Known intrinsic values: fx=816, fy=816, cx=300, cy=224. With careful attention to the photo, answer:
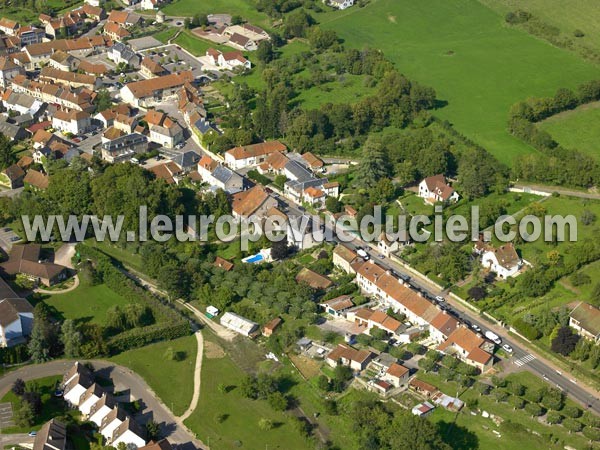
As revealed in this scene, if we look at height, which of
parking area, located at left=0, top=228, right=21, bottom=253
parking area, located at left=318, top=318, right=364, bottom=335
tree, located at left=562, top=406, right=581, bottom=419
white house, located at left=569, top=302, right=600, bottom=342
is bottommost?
parking area, located at left=0, top=228, right=21, bottom=253

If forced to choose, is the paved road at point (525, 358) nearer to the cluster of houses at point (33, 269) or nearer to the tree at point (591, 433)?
the tree at point (591, 433)

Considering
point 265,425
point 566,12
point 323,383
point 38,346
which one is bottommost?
point 38,346

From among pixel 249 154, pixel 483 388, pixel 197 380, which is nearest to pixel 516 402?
pixel 483 388

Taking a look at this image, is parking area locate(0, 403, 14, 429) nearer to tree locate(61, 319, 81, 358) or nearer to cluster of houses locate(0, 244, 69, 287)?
tree locate(61, 319, 81, 358)

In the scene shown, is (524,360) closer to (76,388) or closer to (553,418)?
(553,418)

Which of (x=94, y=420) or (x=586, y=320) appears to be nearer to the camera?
(x=94, y=420)

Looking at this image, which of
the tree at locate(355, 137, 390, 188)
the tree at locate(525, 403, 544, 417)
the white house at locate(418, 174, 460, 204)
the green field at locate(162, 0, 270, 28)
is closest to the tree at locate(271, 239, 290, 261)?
the tree at locate(355, 137, 390, 188)
